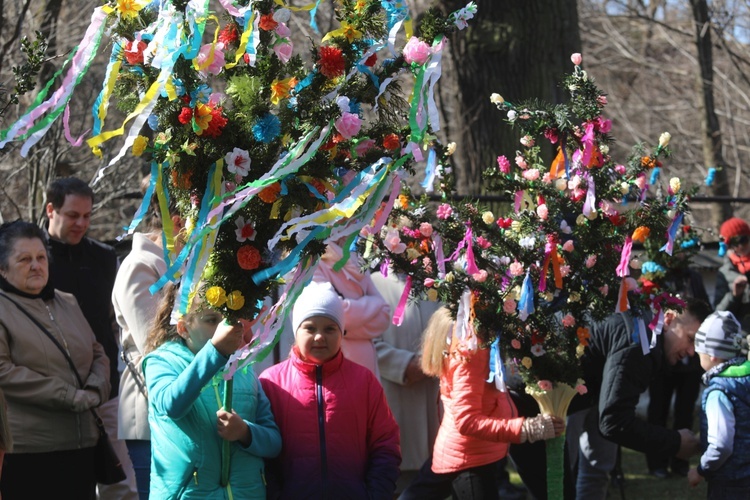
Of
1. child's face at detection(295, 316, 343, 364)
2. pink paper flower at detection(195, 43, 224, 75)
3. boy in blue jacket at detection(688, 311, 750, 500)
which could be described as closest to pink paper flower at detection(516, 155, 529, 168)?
child's face at detection(295, 316, 343, 364)

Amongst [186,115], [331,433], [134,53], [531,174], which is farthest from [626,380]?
[134,53]

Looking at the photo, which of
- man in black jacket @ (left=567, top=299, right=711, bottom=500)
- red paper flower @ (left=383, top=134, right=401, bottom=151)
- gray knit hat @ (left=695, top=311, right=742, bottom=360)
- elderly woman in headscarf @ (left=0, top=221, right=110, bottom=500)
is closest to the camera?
red paper flower @ (left=383, top=134, right=401, bottom=151)

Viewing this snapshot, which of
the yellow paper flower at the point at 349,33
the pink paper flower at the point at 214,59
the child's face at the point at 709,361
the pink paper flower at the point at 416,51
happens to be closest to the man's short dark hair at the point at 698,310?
the child's face at the point at 709,361

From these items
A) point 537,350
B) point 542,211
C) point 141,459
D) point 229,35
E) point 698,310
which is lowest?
point 141,459

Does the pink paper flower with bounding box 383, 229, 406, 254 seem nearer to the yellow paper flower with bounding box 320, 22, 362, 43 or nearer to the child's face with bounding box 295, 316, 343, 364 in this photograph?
the child's face with bounding box 295, 316, 343, 364

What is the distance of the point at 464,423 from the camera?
5.27m

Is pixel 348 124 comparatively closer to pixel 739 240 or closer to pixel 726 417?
pixel 726 417

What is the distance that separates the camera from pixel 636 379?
5586 millimetres

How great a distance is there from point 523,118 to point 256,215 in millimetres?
1501

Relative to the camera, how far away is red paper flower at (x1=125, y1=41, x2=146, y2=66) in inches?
132

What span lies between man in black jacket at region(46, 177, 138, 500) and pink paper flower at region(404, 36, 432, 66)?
2.81 m

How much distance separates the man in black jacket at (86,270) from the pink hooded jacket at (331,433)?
4.87ft

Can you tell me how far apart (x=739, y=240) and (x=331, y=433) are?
206 inches

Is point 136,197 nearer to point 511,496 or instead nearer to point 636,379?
point 511,496
